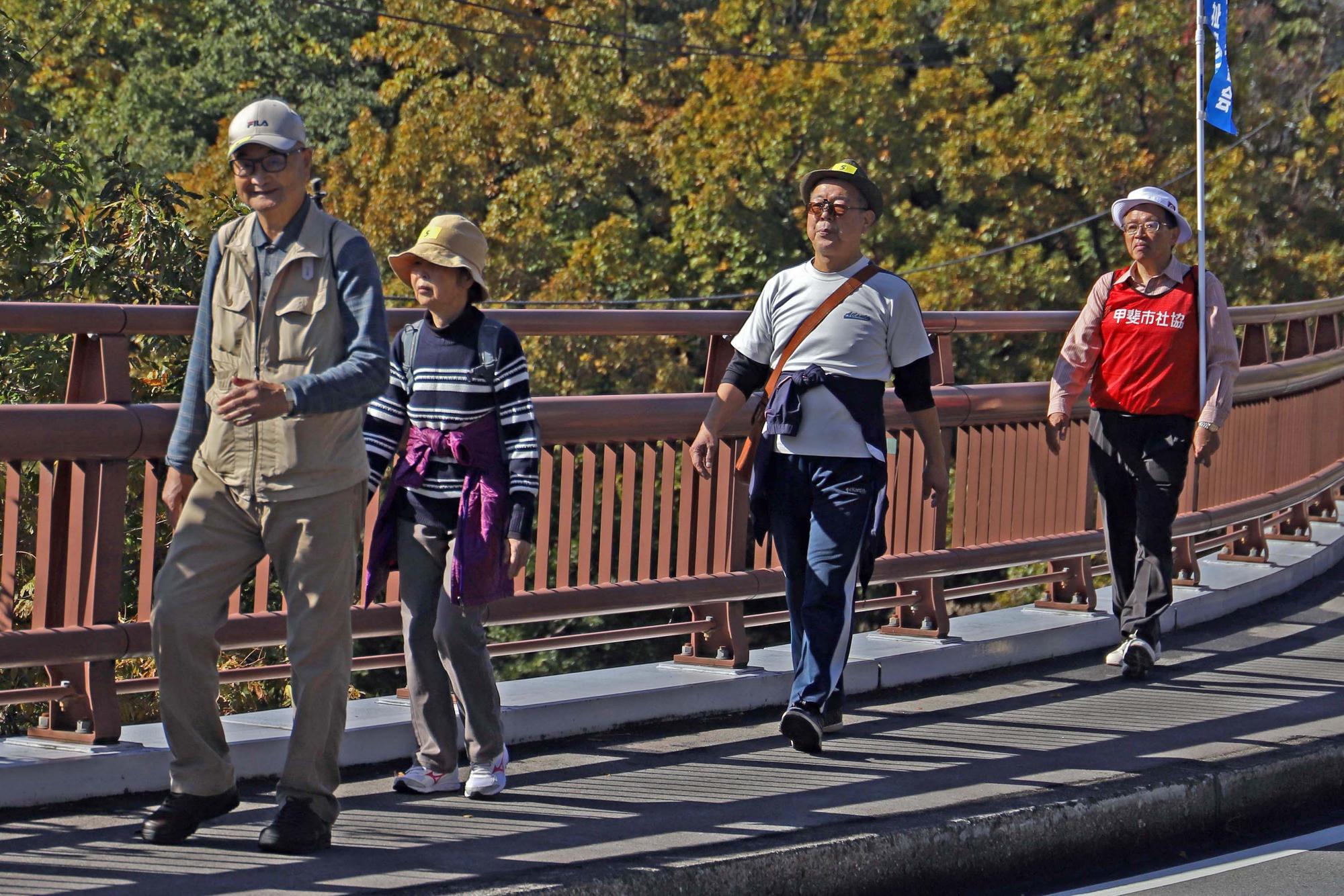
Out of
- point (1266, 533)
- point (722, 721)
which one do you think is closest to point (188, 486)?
point (722, 721)

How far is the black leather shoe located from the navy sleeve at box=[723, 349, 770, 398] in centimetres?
223

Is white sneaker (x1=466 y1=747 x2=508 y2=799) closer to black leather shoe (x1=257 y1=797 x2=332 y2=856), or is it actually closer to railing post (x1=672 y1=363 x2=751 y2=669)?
black leather shoe (x1=257 y1=797 x2=332 y2=856)

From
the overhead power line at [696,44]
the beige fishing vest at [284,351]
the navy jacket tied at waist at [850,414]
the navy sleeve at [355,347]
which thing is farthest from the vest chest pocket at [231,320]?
the overhead power line at [696,44]

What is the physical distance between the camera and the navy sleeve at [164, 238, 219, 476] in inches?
184

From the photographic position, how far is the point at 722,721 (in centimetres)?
669

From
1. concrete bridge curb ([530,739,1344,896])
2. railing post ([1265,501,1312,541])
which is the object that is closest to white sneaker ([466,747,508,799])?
concrete bridge curb ([530,739,1344,896])

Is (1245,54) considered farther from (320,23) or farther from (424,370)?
(424,370)

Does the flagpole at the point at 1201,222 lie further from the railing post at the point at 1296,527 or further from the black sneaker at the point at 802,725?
the railing post at the point at 1296,527

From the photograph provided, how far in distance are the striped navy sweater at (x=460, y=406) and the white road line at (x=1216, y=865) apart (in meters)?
1.83

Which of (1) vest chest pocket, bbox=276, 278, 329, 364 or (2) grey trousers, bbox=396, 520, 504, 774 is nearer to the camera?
(1) vest chest pocket, bbox=276, 278, 329, 364

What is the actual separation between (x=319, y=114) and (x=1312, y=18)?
664 inches

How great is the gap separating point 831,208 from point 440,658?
6.32ft

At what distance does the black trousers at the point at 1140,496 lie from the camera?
7.68 metres

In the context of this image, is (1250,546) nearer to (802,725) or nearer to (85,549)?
(802,725)
